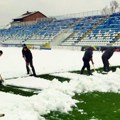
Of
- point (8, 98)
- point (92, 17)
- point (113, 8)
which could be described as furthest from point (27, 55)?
point (113, 8)

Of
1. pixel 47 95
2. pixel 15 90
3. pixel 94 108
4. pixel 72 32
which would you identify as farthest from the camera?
pixel 72 32

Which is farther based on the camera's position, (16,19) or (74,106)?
(16,19)

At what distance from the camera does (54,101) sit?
9156mm

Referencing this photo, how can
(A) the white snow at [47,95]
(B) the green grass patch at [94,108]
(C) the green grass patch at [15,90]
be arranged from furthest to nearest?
(C) the green grass patch at [15,90] < (B) the green grass patch at [94,108] < (A) the white snow at [47,95]

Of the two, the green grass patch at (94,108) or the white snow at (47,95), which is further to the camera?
the green grass patch at (94,108)

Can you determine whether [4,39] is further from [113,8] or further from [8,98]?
[8,98]

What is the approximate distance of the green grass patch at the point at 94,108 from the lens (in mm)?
8867

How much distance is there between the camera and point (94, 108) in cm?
1005

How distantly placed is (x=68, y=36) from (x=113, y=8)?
Result: 1190 inches

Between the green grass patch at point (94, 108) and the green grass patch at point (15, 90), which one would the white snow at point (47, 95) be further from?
the green grass patch at point (15, 90)

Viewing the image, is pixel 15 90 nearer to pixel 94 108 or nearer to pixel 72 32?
pixel 94 108

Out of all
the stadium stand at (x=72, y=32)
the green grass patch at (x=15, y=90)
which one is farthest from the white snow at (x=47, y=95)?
the stadium stand at (x=72, y=32)

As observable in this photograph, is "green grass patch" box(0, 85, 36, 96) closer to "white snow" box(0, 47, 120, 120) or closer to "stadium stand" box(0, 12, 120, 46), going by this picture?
"white snow" box(0, 47, 120, 120)

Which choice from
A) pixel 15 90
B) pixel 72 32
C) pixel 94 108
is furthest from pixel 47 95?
pixel 72 32
